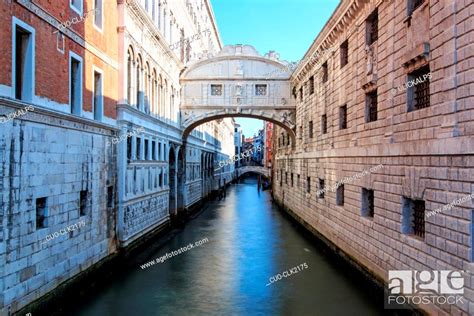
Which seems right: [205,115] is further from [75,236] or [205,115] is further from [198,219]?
[75,236]

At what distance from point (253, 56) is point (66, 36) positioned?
14.2 metres

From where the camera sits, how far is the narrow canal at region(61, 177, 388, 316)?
967 cm

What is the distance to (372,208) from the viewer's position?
11438 millimetres

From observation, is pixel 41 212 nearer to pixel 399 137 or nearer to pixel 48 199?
pixel 48 199

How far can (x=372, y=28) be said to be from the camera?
37.8 ft

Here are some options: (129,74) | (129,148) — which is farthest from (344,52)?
(129,148)

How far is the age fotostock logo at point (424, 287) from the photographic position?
6832 millimetres

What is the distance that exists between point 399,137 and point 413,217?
1.62m

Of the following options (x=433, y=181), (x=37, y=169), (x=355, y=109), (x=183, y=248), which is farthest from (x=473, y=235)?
(x=183, y=248)

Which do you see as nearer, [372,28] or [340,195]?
[372,28]

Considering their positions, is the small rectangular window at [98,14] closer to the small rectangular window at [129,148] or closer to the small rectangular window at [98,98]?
the small rectangular window at [98,98]

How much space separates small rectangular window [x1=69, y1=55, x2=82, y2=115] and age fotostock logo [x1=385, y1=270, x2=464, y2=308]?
25.8 feet

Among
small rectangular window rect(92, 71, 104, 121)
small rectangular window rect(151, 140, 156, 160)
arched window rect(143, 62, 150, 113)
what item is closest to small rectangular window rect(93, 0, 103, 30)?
small rectangular window rect(92, 71, 104, 121)

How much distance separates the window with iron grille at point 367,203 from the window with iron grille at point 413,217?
2447 mm
